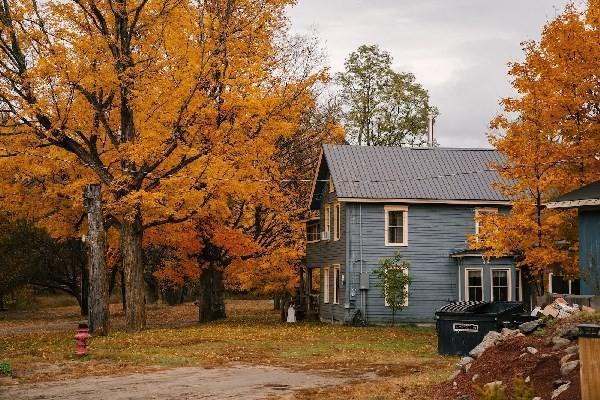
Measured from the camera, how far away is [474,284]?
34.8 metres

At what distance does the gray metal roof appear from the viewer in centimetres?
3481

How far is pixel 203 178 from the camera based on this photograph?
27.2m

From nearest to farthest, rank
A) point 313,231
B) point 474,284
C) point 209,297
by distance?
1. point 474,284
2. point 209,297
3. point 313,231

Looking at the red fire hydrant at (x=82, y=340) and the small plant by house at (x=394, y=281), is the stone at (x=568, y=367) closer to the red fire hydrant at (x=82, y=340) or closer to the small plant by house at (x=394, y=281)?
the red fire hydrant at (x=82, y=340)

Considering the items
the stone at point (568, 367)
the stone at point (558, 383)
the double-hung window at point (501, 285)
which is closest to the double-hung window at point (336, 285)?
the double-hung window at point (501, 285)

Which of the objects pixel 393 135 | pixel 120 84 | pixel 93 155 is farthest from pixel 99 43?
pixel 393 135

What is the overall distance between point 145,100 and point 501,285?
58.4 feet

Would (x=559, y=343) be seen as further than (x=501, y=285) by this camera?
No

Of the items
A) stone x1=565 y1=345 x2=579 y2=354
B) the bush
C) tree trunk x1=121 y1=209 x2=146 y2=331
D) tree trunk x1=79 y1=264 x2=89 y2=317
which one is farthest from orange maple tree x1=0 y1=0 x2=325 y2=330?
tree trunk x1=79 y1=264 x2=89 y2=317

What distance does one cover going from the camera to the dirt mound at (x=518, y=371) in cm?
1075

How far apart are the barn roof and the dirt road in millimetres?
18144

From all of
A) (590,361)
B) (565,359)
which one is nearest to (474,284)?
(565,359)

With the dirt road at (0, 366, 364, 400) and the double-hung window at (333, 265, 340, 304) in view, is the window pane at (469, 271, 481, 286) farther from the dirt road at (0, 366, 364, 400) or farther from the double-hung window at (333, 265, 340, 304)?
the dirt road at (0, 366, 364, 400)

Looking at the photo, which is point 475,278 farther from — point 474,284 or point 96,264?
point 96,264
